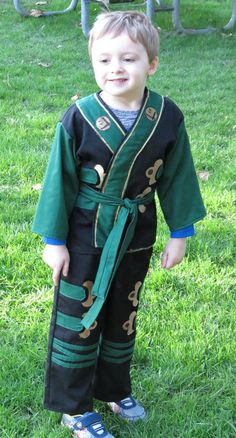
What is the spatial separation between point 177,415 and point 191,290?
82 centimetres

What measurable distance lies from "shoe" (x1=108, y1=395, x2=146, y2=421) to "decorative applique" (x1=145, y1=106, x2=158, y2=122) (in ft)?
3.51

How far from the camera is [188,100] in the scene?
20.1 ft

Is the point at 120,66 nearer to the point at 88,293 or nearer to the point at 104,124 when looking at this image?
the point at 104,124

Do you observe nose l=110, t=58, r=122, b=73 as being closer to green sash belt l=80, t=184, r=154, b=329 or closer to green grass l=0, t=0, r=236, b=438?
green sash belt l=80, t=184, r=154, b=329

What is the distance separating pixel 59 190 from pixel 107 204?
0.15 meters

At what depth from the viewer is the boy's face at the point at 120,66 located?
1.83m

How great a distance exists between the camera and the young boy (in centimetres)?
188

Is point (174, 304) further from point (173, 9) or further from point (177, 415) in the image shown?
point (173, 9)

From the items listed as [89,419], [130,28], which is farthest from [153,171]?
[89,419]

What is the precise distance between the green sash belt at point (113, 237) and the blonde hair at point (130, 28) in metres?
0.43

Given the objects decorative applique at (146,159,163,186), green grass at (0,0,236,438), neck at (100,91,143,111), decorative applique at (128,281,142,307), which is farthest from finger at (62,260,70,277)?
green grass at (0,0,236,438)

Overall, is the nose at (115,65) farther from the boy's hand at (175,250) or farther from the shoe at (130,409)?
the shoe at (130,409)

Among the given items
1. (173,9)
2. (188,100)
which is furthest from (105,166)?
(173,9)

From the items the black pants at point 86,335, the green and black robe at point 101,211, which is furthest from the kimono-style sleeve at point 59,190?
the black pants at point 86,335
